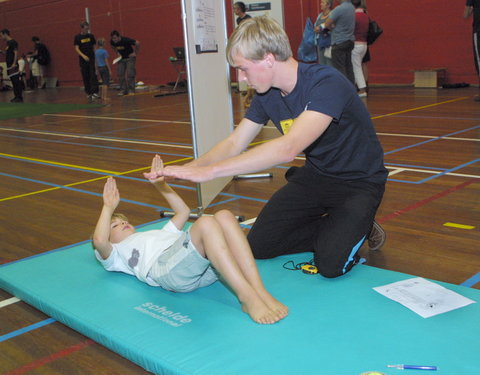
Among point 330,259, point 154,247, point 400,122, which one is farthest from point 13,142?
point 330,259

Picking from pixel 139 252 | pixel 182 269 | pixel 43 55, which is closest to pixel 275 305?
pixel 182 269

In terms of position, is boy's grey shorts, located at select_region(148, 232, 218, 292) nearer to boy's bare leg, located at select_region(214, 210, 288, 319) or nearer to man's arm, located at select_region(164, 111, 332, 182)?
boy's bare leg, located at select_region(214, 210, 288, 319)

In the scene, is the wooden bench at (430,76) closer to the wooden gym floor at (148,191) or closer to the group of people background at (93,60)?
the wooden gym floor at (148,191)

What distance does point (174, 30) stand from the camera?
560 inches

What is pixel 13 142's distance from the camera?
7445mm

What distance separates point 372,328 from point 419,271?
77 cm

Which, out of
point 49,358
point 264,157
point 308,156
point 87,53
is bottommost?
point 49,358

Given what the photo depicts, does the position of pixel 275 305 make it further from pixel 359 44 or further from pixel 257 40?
pixel 359 44

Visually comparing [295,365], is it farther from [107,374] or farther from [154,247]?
[154,247]

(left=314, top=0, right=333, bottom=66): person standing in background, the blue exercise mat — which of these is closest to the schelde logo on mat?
the blue exercise mat

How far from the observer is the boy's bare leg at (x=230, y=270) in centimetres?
212

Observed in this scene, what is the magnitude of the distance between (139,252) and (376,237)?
4.10ft

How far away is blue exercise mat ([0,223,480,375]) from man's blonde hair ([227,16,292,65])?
3.29 feet

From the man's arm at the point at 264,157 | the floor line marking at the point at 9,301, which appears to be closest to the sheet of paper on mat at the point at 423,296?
the man's arm at the point at 264,157
